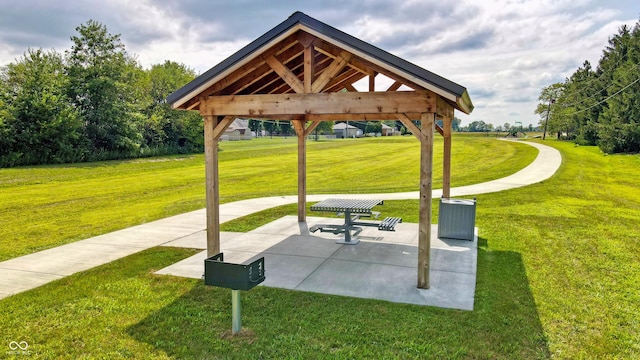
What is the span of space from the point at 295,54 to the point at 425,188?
115 inches

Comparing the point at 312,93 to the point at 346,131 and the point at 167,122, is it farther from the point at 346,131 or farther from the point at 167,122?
the point at 346,131

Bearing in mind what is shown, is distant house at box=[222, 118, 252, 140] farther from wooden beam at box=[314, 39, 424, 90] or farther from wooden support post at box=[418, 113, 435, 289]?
wooden support post at box=[418, 113, 435, 289]

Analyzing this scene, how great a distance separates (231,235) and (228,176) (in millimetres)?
12626

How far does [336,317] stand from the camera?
5062mm

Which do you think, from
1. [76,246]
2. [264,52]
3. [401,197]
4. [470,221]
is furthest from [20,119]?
[470,221]

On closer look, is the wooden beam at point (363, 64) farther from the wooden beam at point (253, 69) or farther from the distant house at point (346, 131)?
the distant house at point (346, 131)

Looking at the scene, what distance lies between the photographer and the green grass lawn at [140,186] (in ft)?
33.7

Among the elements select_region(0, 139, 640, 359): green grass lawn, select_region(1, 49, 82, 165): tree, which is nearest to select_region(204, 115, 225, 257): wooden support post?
select_region(0, 139, 640, 359): green grass lawn

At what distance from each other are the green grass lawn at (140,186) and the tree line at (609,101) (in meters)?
6.33

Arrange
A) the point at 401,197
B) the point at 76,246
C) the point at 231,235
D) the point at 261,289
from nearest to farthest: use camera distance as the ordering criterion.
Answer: the point at 261,289
the point at 76,246
the point at 231,235
the point at 401,197

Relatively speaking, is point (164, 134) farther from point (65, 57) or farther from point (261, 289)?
point (261, 289)

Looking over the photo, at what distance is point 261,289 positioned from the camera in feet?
19.5

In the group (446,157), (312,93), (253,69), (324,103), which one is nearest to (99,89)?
(253,69)

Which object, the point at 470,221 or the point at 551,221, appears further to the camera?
the point at 551,221
